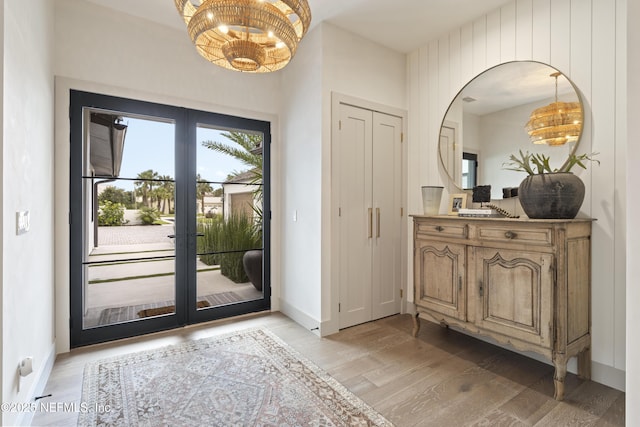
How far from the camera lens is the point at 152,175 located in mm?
2996

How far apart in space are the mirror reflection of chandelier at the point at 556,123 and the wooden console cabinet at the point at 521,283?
0.66 metres

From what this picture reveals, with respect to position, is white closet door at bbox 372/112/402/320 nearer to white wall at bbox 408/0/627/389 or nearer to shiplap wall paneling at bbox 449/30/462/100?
shiplap wall paneling at bbox 449/30/462/100

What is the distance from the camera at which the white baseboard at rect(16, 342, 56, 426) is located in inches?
65.0

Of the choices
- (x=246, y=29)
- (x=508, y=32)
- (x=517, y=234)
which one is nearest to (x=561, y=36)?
(x=508, y=32)

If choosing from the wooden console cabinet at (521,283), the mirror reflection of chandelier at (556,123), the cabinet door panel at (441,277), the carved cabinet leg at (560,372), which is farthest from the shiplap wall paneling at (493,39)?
the carved cabinet leg at (560,372)

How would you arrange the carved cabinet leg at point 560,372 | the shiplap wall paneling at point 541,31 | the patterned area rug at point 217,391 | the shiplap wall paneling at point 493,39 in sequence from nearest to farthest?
1. the patterned area rug at point 217,391
2. the carved cabinet leg at point 560,372
3. the shiplap wall paneling at point 541,31
4. the shiplap wall paneling at point 493,39

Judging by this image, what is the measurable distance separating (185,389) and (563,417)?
2279mm

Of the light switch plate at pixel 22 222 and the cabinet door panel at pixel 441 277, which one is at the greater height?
the light switch plate at pixel 22 222

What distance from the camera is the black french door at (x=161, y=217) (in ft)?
8.95

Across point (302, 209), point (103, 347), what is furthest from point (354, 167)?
point (103, 347)

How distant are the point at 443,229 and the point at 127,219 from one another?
109 inches

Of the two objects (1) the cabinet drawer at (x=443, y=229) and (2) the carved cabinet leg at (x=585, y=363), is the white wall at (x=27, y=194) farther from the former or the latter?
(2) the carved cabinet leg at (x=585, y=363)

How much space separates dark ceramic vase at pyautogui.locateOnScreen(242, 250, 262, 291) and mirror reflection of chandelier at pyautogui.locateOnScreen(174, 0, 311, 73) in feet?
6.91

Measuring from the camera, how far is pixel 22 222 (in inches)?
64.2
